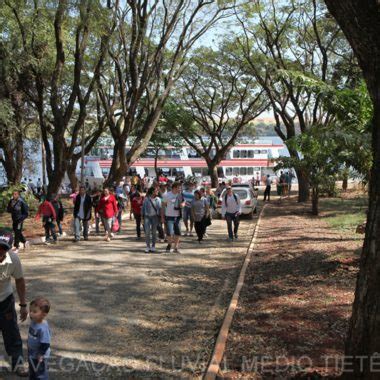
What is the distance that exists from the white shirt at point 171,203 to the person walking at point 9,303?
22.8 feet

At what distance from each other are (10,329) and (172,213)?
7.12 meters

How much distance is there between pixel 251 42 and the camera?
27516mm

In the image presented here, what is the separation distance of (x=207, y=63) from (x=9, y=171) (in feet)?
52.7

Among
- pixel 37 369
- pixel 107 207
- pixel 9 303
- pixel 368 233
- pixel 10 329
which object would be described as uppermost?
pixel 368 233

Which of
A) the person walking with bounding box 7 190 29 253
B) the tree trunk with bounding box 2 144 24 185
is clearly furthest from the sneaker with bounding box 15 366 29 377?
the tree trunk with bounding box 2 144 24 185

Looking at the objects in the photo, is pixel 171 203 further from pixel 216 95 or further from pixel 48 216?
pixel 216 95

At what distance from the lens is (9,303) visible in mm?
4543

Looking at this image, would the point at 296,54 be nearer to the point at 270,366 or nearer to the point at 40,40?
the point at 40,40

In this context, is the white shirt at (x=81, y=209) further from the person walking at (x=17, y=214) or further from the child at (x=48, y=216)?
the person walking at (x=17, y=214)

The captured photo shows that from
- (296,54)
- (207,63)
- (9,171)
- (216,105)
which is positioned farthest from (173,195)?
(216,105)

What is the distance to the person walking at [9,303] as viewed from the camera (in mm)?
4465

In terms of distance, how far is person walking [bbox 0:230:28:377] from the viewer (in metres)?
4.47

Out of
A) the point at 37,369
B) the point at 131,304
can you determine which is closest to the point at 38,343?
the point at 37,369

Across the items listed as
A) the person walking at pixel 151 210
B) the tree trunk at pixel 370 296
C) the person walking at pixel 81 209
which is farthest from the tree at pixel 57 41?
the tree trunk at pixel 370 296
